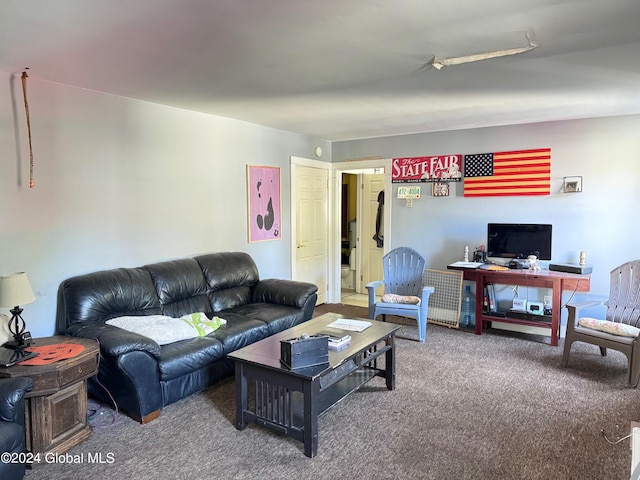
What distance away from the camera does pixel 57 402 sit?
2.42 metres

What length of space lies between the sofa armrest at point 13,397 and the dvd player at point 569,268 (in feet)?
14.9

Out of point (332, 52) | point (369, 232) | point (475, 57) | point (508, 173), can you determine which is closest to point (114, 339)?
point (332, 52)

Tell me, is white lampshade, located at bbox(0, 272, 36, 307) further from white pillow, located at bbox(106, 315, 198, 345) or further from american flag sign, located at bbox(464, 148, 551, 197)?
american flag sign, located at bbox(464, 148, 551, 197)

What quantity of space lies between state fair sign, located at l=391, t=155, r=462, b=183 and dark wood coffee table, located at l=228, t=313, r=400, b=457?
2.75m

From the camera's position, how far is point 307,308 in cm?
430

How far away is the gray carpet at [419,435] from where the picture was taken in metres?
2.29

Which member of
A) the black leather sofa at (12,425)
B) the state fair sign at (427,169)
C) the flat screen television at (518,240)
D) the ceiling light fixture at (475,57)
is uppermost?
the ceiling light fixture at (475,57)

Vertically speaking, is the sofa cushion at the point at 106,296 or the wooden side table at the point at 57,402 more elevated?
the sofa cushion at the point at 106,296

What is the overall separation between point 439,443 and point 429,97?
8.70 ft

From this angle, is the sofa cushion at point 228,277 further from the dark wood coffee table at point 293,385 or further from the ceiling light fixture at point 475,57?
the ceiling light fixture at point 475,57

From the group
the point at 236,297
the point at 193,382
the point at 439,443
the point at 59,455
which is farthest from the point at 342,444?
the point at 236,297

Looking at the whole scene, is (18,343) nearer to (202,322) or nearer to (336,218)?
(202,322)

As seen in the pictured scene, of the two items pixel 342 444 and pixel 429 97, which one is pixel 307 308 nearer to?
pixel 342 444

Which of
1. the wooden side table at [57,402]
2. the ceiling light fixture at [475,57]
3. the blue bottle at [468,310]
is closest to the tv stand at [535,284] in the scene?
the blue bottle at [468,310]
